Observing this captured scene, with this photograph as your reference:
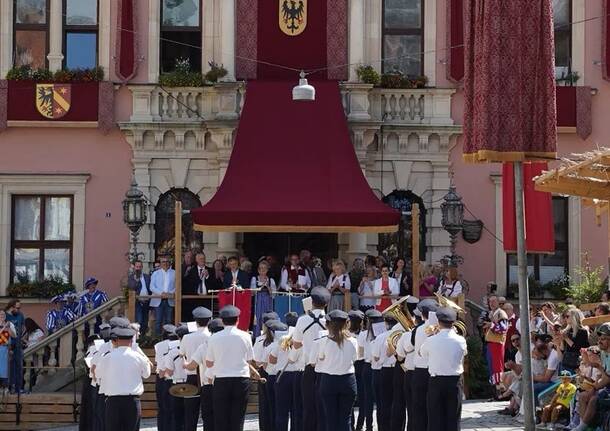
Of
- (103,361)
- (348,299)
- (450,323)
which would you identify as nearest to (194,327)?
(103,361)

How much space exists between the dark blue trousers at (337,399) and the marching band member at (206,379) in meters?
1.49

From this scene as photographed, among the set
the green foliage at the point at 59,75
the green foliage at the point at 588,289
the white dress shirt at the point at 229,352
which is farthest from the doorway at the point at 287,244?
the white dress shirt at the point at 229,352

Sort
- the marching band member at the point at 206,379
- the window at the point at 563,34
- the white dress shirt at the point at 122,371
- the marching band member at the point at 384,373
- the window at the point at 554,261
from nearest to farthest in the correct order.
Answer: the white dress shirt at the point at 122,371
the marching band member at the point at 206,379
the marching band member at the point at 384,373
the window at the point at 554,261
the window at the point at 563,34

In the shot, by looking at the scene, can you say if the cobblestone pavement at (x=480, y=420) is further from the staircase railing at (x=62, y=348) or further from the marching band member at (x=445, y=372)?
the marching band member at (x=445, y=372)

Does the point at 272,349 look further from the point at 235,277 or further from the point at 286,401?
the point at 235,277

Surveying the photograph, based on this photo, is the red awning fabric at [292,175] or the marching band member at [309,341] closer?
the marching band member at [309,341]

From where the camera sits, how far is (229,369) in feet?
58.9

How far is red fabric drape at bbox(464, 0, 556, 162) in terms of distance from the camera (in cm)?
1438

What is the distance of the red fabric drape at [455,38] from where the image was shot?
29.8 metres

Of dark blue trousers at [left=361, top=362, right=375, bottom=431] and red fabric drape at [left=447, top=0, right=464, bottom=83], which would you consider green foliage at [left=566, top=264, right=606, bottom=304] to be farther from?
dark blue trousers at [left=361, top=362, right=375, bottom=431]

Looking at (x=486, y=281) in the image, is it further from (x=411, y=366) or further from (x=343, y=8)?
(x=411, y=366)

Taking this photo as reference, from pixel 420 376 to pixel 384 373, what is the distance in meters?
2.05

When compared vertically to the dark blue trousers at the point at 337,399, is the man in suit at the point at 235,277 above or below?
above

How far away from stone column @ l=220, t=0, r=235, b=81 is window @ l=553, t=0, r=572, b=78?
22.6 ft
